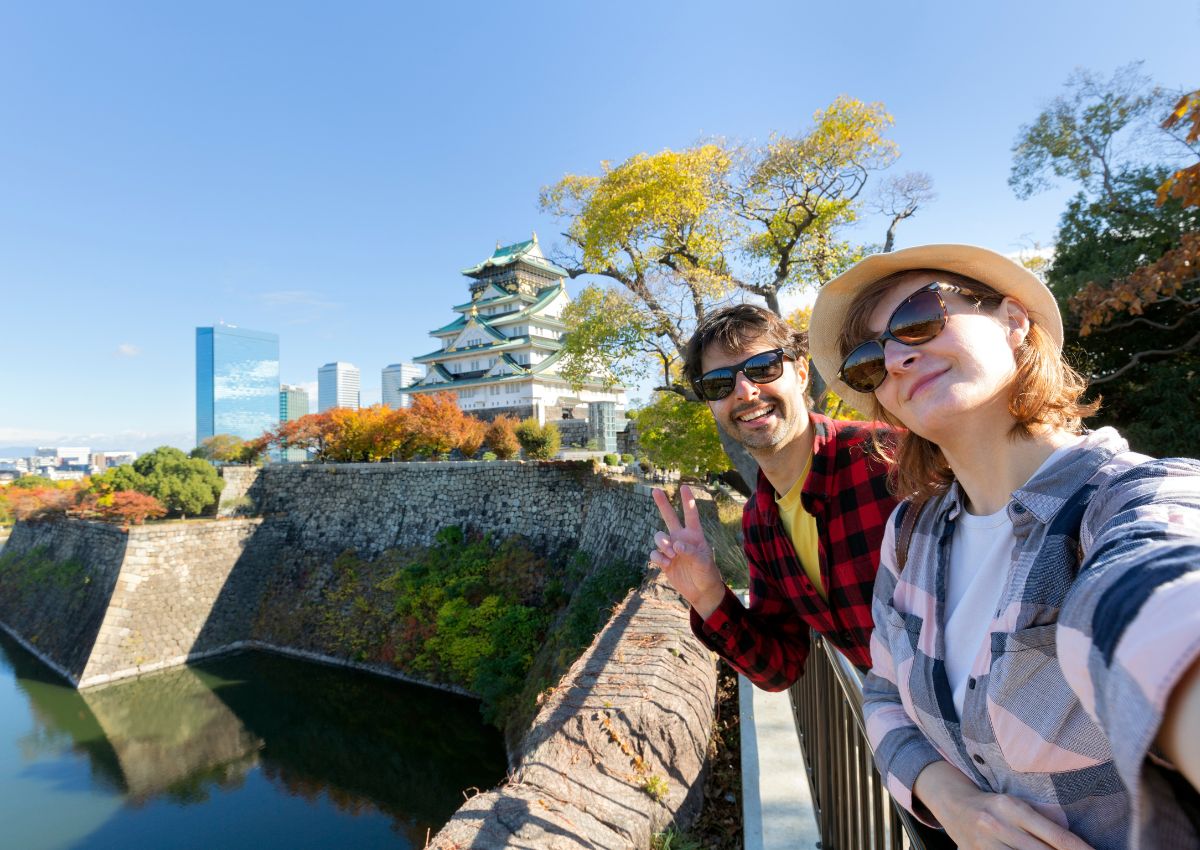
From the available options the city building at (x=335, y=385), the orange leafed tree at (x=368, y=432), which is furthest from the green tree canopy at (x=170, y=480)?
the city building at (x=335, y=385)

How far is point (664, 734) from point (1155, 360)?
35.1 ft

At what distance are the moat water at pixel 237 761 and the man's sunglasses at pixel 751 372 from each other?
8673 millimetres

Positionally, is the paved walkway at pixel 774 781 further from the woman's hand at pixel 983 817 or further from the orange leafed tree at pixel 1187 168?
the orange leafed tree at pixel 1187 168

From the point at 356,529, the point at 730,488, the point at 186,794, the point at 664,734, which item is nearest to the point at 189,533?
the point at 356,529

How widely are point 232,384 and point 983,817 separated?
8786 cm

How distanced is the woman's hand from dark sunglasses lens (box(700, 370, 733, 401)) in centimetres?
106

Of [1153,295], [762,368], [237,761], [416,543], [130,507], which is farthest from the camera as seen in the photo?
[130,507]

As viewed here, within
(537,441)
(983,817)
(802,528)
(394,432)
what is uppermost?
(394,432)

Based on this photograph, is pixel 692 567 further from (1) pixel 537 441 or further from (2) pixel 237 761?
(1) pixel 537 441

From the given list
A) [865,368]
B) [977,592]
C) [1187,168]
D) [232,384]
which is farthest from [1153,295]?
[232,384]

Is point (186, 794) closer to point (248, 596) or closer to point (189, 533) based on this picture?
point (248, 596)

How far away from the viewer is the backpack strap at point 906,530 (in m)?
1.07

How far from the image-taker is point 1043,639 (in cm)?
69

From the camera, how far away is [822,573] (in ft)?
5.13
